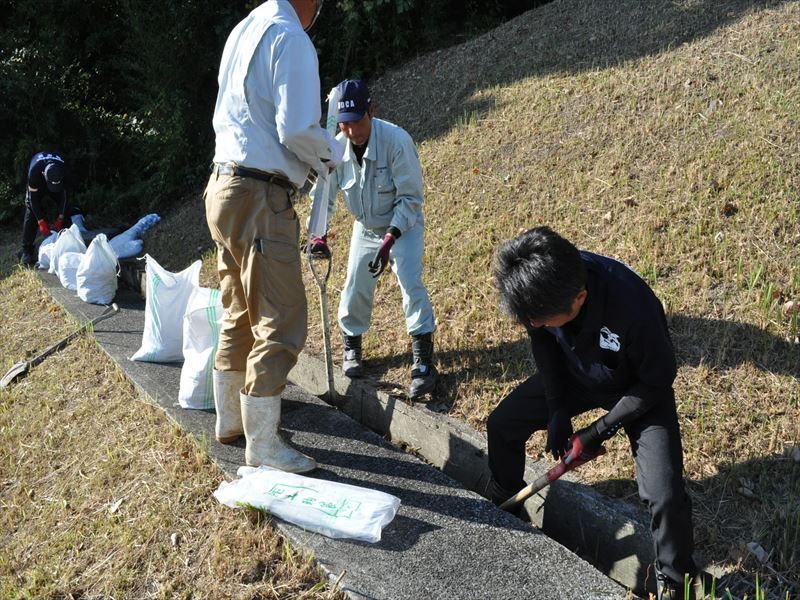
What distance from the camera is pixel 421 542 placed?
297 centimetres

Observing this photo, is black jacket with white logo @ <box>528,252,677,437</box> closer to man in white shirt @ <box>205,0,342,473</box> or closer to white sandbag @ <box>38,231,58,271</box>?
man in white shirt @ <box>205,0,342,473</box>

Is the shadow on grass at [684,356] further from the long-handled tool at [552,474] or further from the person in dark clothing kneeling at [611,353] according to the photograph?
the person in dark clothing kneeling at [611,353]

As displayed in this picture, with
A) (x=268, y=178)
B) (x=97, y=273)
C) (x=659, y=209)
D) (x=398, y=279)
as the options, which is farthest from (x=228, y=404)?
(x=97, y=273)

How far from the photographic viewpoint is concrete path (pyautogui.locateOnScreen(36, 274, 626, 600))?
8.84ft

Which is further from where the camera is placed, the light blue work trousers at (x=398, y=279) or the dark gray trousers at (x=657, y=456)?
the light blue work trousers at (x=398, y=279)

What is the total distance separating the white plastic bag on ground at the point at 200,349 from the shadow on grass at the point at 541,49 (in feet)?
14.0

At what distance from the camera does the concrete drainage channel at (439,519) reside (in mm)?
2734

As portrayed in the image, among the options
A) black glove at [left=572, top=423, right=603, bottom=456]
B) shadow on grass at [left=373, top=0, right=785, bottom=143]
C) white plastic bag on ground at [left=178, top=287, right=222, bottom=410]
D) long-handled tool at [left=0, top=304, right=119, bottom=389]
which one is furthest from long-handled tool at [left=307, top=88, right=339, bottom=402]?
shadow on grass at [left=373, top=0, right=785, bottom=143]

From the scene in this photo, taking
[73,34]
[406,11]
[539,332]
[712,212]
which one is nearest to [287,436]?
[539,332]

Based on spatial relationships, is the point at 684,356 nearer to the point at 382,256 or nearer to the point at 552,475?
the point at 552,475

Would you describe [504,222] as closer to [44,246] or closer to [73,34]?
[44,246]

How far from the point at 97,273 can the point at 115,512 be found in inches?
148

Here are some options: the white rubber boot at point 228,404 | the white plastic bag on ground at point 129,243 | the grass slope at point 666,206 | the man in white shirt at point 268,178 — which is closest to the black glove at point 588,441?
the grass slope at point 666,206

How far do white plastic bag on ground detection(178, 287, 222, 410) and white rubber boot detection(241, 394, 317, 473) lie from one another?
3.07 feet
